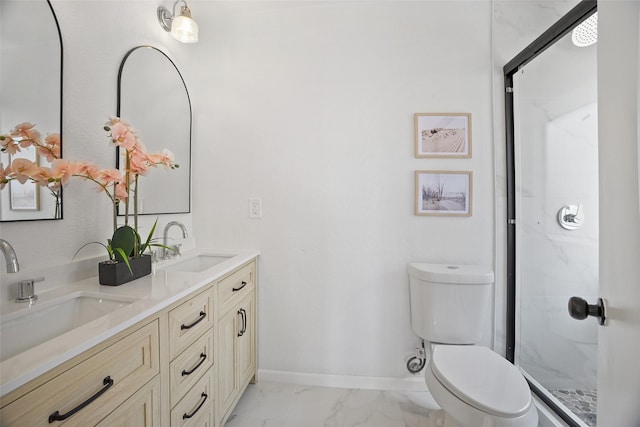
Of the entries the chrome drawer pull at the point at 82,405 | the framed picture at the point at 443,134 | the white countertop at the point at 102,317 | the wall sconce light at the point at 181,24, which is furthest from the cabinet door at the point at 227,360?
the wall sconce light at the point at 181,24

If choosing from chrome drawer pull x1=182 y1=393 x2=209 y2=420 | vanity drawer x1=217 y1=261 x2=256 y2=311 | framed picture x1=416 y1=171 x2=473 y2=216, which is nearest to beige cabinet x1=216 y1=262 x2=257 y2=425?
vanity drawer x1=217 y1=261 x2=256 y2=311

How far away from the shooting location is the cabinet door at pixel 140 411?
0.68 meters

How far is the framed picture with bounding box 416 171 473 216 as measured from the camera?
1583mm

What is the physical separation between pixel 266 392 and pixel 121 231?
4.12 feet

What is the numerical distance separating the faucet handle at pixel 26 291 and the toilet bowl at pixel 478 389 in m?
1.53

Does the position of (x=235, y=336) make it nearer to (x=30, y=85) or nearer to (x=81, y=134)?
(x=81, y=134)

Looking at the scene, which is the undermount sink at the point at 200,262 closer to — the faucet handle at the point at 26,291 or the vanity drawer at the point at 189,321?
the vanity drawer at the point at 189,321

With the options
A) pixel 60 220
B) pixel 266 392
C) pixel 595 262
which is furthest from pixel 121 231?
pixel 595 262

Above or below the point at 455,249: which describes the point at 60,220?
above

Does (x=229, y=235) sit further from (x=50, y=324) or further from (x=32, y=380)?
(x=32, y=380)

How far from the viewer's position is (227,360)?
4.19 ft

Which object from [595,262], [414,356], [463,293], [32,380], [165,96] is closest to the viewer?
[32,380]

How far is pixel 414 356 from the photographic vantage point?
160 centimetres

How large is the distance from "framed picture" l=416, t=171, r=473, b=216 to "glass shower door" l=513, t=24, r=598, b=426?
298 mm
